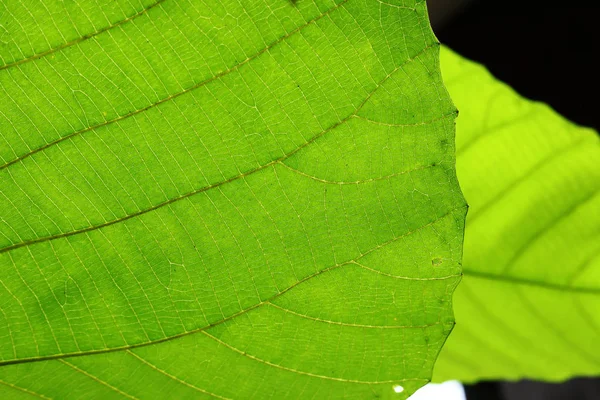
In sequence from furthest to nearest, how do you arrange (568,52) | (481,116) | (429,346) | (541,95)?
(568,52)
(541,95)
(481,116)
(429,346)

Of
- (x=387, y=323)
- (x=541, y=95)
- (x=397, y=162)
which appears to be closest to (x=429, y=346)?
(x=387, y=323)

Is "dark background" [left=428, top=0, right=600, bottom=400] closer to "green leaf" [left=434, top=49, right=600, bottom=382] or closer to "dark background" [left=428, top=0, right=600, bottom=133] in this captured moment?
"dark background" [left=428, top=0, right=600, bottom=133]

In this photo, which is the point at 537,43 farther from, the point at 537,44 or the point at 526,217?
the point at 526,217

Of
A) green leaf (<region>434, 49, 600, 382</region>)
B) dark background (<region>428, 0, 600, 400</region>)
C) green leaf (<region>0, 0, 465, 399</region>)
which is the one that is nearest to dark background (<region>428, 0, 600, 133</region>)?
dark background (<region>428, 0, 600, 400</region>)

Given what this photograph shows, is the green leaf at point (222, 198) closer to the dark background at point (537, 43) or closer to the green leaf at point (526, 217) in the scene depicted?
the green leaf at point (526, 217)

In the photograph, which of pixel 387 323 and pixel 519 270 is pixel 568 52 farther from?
pixel 387 323

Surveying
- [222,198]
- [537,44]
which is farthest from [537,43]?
[222,198]
